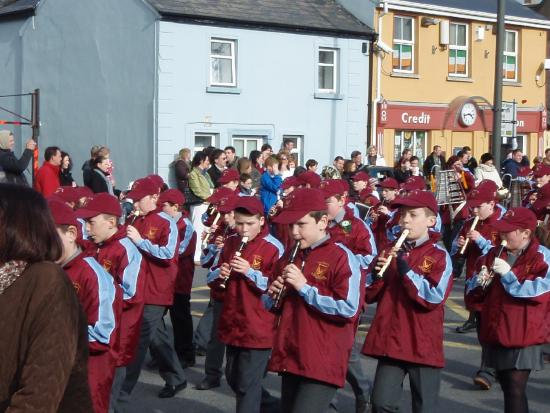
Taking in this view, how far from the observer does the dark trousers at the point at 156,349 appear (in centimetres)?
862

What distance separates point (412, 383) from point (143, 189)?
11.1 ft

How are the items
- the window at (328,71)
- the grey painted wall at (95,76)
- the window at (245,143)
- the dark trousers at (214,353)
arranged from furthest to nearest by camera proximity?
the window at (328,71), the window at (245,143), the grey painted wall at (95,76), the dark trousers at (214,353)

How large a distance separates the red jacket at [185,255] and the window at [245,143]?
17.7m

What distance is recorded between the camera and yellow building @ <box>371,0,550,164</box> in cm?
3231

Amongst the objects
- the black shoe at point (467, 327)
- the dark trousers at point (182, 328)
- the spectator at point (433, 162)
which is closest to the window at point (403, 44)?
the spectator at point (433, 162)

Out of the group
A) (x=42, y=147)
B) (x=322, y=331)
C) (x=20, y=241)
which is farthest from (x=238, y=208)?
(x=42, y=147)

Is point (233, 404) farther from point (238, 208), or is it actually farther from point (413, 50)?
point (413, 50)

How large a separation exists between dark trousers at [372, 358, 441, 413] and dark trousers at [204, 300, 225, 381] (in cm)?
244

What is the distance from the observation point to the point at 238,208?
8055 mm

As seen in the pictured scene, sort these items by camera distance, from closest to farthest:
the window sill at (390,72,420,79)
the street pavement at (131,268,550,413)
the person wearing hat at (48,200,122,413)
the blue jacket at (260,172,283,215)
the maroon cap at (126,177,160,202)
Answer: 1. the person wearing hat at (48,200,122,413)
2. the street pavement at (131,268,550,413)
3. the maroon cap at (126,177,160,202)
4. the blue jacket at (260,172,283,215)
5. the window sill at (390,72,420,79)

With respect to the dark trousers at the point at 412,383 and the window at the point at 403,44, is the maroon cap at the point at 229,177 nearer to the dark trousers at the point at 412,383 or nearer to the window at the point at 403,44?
the dark trousers at the point at 412,383

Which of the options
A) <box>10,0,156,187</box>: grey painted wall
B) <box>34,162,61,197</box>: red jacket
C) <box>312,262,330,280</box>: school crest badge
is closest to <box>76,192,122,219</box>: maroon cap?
<box>312,262,330,280</box>: school crest badge

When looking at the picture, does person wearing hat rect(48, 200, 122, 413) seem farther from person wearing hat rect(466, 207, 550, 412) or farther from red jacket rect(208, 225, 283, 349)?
person wearing hat rect(466, 207, 550, 412)

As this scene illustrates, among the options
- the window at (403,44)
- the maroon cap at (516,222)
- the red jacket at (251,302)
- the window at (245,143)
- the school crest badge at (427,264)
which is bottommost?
the red jacket at (251,302)
